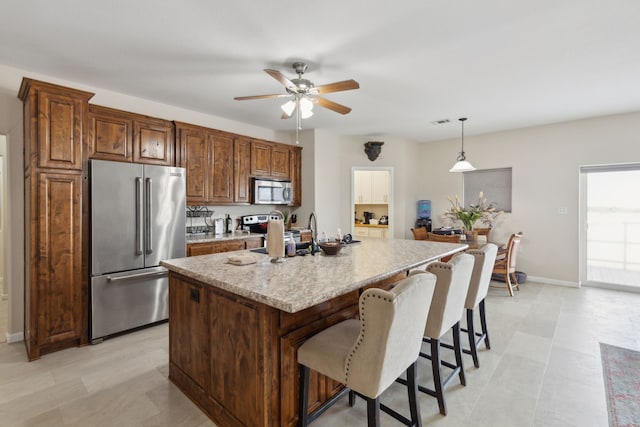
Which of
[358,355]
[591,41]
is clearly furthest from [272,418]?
[591,41]

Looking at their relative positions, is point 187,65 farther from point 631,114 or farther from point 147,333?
point 631,114

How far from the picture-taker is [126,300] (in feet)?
10.1

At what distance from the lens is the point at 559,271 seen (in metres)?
4.93

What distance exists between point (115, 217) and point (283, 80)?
7.11 ft

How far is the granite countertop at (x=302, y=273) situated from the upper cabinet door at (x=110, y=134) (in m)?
1.78

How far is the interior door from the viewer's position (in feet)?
9.52

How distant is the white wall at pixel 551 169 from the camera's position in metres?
4.50

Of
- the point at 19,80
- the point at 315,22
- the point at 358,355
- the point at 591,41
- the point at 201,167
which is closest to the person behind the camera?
the point at 358,355

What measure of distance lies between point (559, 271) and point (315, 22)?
5.36m

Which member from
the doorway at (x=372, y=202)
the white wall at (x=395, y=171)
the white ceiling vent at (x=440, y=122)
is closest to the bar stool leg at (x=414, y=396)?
the white wall at (x=395, y=171)

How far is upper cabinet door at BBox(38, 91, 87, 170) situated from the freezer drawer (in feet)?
3.72

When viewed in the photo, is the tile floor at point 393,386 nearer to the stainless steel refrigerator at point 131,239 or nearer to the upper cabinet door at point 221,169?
the stainless steel refrigerator at point 131,239

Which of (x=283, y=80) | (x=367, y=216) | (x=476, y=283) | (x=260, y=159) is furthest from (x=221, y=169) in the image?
(x=367, y=216)

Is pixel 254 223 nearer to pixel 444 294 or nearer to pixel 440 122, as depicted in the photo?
pixel 440 122
